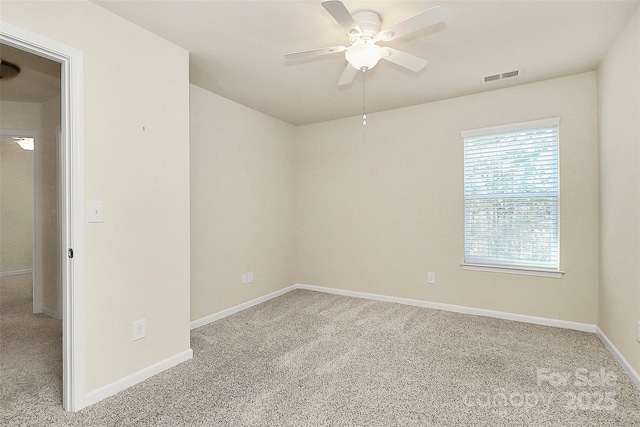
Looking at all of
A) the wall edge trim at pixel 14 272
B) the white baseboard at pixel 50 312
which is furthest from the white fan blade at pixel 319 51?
the wall edge trim at pixel 14 272

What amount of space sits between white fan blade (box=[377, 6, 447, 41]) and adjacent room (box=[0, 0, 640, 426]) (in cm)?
2

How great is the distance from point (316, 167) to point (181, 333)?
2.90 meters

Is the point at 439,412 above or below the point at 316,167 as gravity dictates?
below

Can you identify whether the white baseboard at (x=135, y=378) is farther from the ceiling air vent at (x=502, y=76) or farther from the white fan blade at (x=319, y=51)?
the ceiling air vent at (x=502, y=76)

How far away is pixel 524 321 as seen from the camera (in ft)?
11.0

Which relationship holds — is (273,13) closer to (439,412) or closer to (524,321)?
(439,412)

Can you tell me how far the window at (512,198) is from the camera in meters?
3.25

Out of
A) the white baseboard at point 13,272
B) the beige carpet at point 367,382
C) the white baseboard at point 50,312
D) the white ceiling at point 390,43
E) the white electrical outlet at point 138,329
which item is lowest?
the beige carpet at point 367,382

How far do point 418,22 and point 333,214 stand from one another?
306cm

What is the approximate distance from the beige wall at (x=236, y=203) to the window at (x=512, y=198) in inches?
94.4

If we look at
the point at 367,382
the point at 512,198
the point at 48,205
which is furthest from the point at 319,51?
the point at 48,205

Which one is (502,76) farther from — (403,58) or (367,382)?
(367,382)

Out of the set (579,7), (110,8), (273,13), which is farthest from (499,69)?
(110,8)

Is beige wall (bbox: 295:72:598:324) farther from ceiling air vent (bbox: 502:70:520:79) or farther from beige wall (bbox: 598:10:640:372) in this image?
ceiling air vent (bbox: 502:70:520:79)
